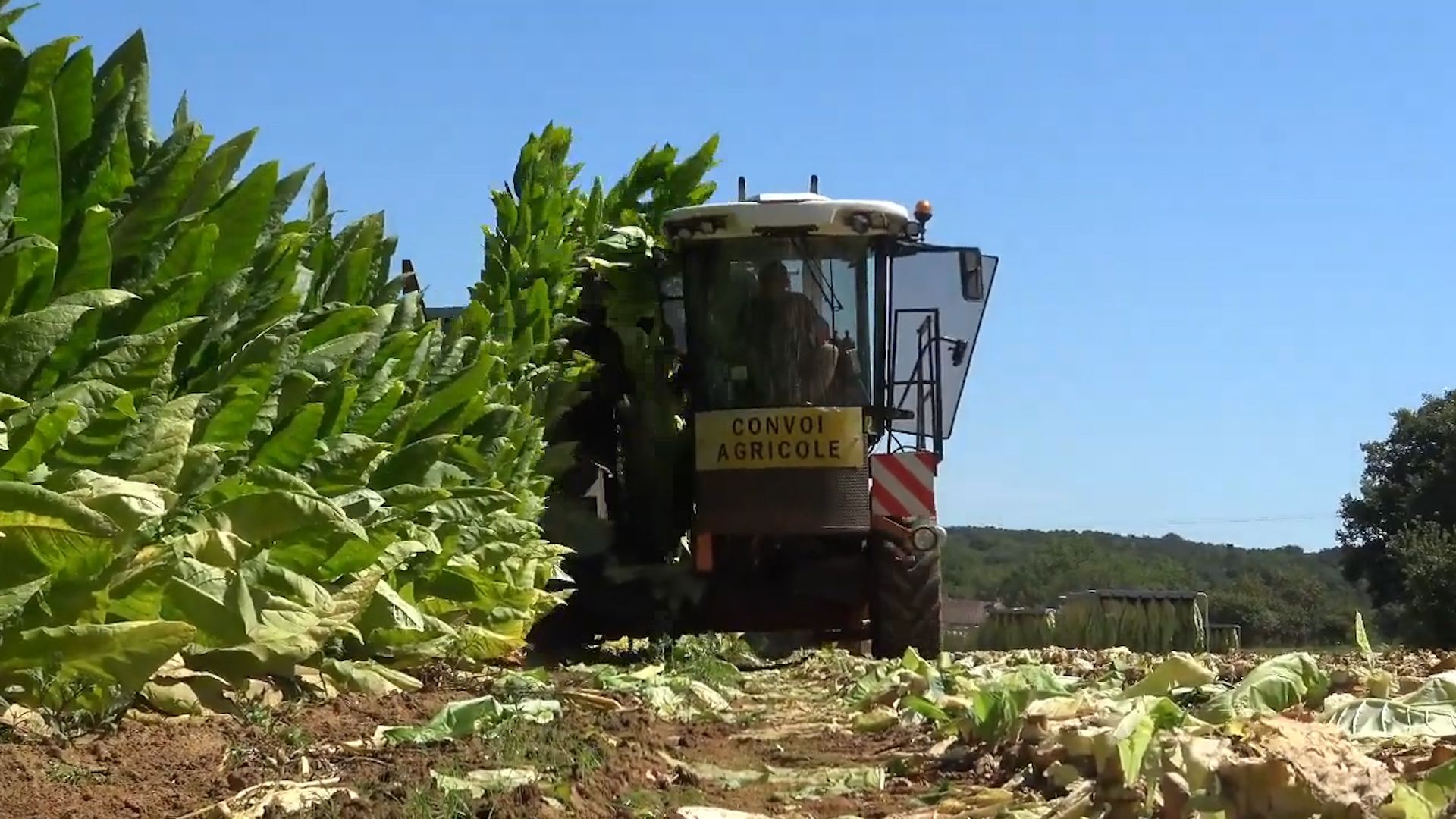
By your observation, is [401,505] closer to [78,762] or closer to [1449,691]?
[78,762]

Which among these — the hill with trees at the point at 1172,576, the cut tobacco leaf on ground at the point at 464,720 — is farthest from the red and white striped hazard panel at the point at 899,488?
the hill with trees at the point at 1172,576

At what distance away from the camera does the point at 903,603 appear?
9297 millimetres

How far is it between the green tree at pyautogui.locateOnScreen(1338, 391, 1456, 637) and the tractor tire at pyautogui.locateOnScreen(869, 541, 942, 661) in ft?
112

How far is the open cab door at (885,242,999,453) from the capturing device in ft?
31.5

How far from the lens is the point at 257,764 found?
336 cm

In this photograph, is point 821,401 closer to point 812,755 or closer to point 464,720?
point 812,755

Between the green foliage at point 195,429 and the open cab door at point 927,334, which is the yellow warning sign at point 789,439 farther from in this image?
the green foliage at point 195,429

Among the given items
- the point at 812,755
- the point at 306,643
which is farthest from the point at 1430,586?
the point at 306,643

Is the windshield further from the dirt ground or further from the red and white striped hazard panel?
the dirt ground

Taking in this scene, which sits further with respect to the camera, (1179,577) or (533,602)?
(1179,577)

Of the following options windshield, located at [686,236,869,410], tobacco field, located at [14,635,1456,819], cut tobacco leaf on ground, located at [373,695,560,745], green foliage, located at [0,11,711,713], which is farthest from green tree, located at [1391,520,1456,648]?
cut tobacco leaf on ground, located at [373,695,560,745]

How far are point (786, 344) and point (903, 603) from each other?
5.35 feet

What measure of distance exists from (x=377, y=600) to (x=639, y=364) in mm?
5075

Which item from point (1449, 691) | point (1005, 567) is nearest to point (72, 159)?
point (1449, 691)
